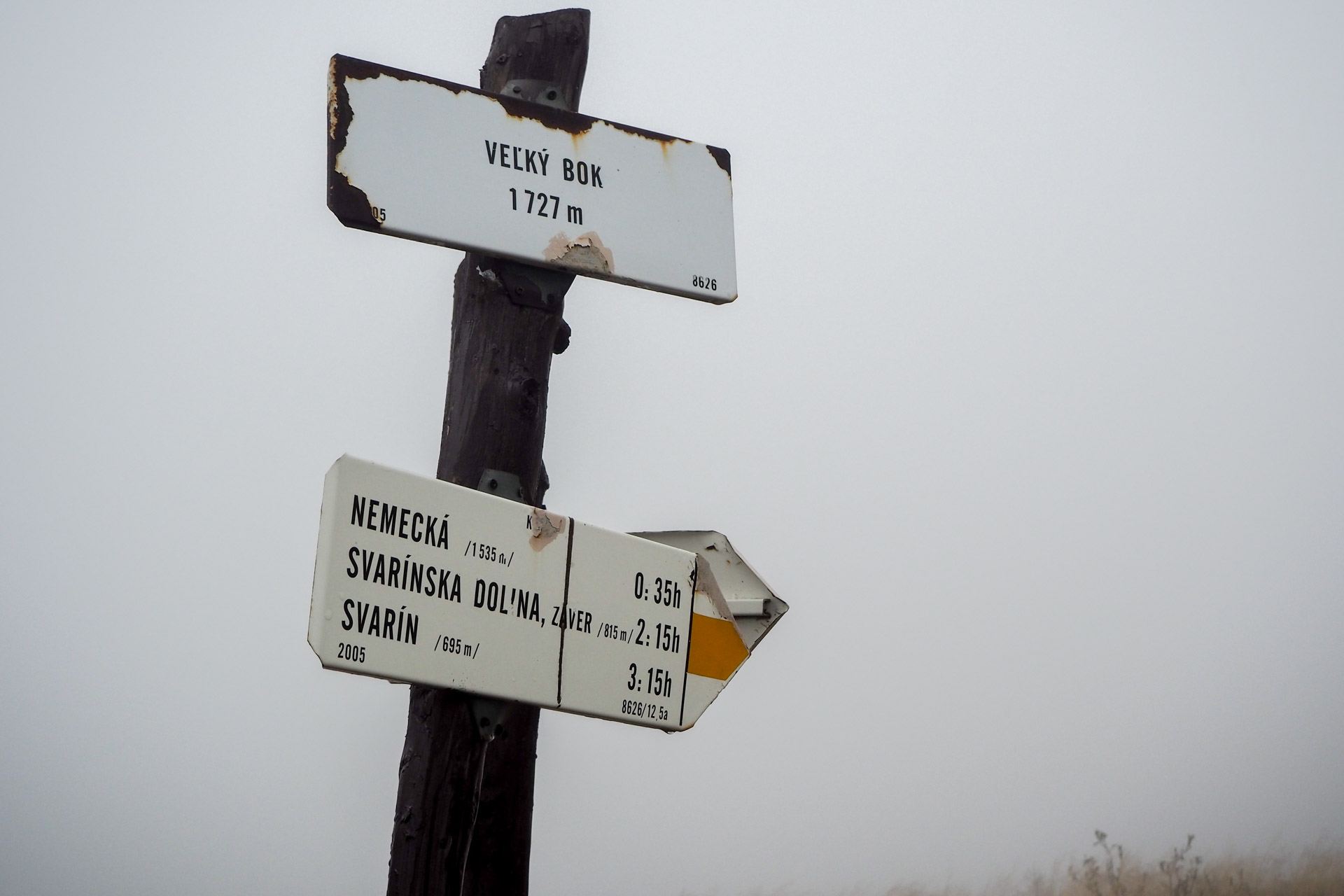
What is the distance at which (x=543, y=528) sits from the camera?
1.67 metres

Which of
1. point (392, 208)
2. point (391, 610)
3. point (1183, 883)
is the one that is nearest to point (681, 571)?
point (391, 610)

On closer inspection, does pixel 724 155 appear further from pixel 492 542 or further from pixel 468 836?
pixel 468 836

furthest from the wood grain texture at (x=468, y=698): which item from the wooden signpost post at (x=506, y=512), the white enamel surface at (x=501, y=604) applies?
the white enamel surface at (x=501, y=604)

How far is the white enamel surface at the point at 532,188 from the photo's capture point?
1.74m

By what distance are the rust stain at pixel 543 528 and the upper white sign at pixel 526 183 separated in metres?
0.47

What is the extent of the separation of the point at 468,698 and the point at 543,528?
0.33 metres

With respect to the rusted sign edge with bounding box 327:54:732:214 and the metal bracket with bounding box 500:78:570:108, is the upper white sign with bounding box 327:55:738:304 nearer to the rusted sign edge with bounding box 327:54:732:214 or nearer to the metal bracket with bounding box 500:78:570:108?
the rusted sign edge with bounding box 327:54:732:214

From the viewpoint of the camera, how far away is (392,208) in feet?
5.65

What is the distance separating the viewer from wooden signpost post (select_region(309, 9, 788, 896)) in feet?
4.99

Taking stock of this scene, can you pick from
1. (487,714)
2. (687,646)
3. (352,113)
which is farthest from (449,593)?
(352,113)

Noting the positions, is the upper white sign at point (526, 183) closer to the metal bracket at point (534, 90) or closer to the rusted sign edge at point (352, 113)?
the rusted sign edge at point (352, 113)

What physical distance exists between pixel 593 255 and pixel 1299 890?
6045 mm

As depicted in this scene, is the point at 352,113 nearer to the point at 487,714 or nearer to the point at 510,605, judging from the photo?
the point at 510,605

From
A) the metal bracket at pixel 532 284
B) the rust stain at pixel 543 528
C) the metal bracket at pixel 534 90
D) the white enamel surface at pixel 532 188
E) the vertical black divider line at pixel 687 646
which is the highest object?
the metal bracket at pixel 534 90
